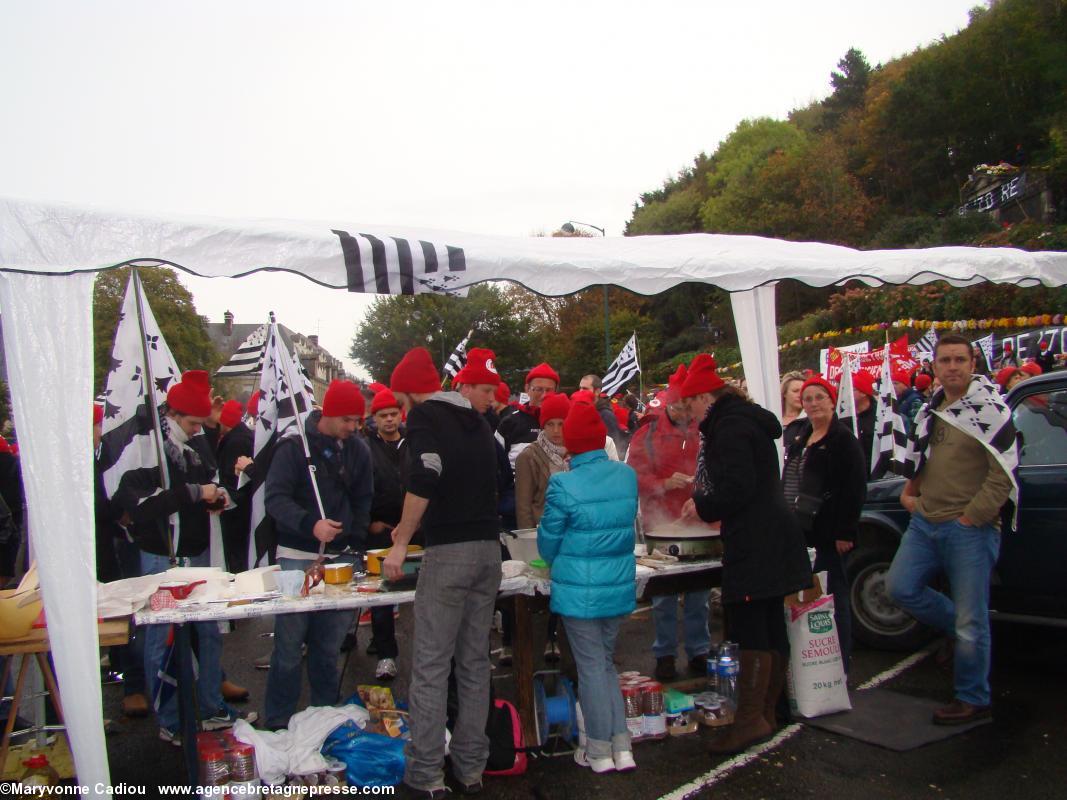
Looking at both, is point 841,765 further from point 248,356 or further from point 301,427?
point 248,356

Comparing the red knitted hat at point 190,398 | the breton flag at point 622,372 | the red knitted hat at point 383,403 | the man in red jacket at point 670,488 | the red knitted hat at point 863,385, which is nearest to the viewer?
the red knitted hat at point 190,398

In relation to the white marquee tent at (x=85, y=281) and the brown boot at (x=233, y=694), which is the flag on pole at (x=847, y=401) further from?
the brown boot at (x=233, y=694)

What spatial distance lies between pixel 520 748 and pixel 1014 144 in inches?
1882

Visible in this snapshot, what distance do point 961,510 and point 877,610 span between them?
173 centimetres

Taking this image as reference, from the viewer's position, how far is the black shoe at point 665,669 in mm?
5695

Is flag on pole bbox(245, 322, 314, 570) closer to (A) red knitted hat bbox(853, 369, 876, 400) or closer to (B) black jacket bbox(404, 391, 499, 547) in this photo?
(B) black jacket bbox(404, 391, 499, 547)

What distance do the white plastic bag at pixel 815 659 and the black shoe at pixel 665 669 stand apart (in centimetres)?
96

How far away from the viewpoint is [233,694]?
5754 millimetres

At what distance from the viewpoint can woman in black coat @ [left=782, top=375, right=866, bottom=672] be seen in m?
5.05

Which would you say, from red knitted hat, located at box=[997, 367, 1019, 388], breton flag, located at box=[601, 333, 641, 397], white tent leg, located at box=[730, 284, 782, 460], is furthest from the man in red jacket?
red knitted hat, located at box=[997, 367, 1019, 388]

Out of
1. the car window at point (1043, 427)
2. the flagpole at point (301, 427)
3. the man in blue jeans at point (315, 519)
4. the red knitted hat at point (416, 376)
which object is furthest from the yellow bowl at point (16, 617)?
the car window at point (1043, 427)

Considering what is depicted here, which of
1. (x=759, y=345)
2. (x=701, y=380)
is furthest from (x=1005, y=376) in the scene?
(x=701, y=380)

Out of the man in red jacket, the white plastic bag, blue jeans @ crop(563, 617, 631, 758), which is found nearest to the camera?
blue jeans @ crop(563, 617, 631, 758)

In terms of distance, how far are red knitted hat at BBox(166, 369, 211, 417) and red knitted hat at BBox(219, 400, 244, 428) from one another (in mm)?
2862
